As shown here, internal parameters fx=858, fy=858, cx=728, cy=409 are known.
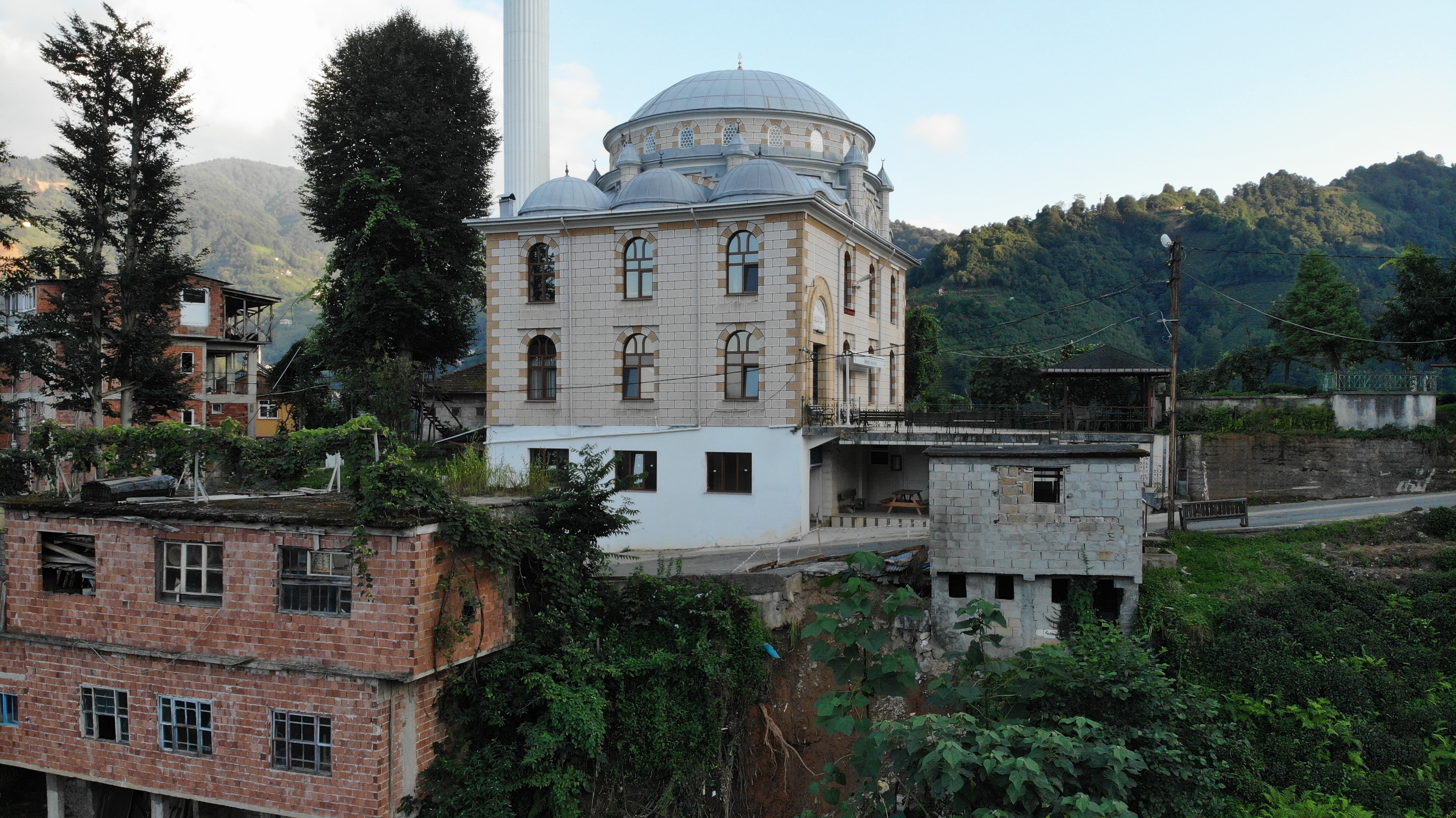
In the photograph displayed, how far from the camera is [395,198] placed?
28844 mm

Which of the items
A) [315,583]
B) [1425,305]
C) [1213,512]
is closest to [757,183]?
[1213,512]

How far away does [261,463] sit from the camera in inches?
613

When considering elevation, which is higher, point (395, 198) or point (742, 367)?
point (395, 198)

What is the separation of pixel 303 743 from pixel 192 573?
3182 millimetres

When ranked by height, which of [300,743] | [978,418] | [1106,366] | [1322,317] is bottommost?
[300,743]

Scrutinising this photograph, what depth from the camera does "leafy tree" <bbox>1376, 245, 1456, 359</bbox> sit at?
27.1 metres

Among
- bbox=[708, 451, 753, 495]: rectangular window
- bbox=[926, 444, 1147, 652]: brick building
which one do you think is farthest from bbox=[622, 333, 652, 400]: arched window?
bbox=[926, 444, 1147, 652]: brick building

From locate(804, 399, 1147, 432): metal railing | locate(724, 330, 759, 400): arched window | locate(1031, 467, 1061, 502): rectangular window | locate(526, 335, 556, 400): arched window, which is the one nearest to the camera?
locate(1031, 467, 1061, 502): rectangular window

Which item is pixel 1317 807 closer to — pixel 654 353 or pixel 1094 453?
pixel 1094 453

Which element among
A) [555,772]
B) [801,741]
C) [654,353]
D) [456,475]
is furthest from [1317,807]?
[654,353]

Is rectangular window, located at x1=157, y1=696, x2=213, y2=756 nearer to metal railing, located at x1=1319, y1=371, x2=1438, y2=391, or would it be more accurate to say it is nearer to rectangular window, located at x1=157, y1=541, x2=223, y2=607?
rectangular window, located at x1=157, y1=541, x2=223, y2=607

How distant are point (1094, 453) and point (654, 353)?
482 inches

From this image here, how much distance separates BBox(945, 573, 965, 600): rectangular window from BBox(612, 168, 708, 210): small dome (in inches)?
510

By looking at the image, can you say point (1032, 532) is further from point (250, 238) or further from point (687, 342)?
point (250, 238)
